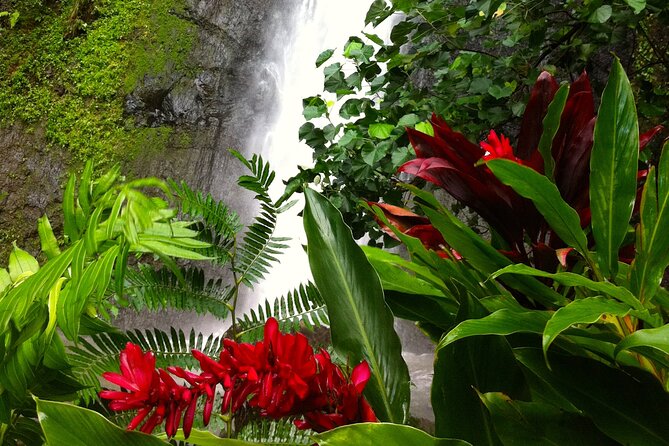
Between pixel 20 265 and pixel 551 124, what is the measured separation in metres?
0.55

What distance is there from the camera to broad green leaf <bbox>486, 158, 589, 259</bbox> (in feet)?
1.31

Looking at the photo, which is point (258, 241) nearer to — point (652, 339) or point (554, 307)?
point (554, 307)

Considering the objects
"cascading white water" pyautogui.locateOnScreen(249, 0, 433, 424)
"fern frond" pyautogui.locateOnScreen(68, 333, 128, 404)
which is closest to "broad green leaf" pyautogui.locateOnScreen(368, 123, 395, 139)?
"fern frond" pyautogui.locateOnScreen(68, 333, 128, 404)

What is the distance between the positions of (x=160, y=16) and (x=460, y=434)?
4645mm

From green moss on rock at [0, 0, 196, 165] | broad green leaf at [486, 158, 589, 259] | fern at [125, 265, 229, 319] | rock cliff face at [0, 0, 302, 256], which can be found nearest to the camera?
broad green leaf at [486, 158, 589, 259]

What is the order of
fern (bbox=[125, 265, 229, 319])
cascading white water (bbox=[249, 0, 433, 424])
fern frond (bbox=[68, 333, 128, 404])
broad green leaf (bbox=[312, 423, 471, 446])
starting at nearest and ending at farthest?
broad green leaf (bbox=[312, 423, 471, 446]), fern frond (bbox=[68, 333, 128, 404]), fern (bbox=[125, 265, 229, 319]), cascading white water (bbox=[249, 0, 433, 424])

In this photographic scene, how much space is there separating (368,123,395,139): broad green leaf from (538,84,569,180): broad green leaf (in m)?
0.96

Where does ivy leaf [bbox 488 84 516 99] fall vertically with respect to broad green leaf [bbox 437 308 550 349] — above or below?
above

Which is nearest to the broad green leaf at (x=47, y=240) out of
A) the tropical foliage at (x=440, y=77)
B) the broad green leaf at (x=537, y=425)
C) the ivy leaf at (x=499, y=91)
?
the broad green leaf at (x=537, y=425)

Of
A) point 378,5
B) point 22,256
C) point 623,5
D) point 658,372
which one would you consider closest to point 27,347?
point 22,256

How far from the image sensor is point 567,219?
420 millimetres

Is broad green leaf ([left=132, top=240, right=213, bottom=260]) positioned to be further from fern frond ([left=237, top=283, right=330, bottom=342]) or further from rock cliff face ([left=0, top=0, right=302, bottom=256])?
rock cliff face ([left=0, top=0, right=302, bottom=256])

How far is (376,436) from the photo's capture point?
297 millimetres

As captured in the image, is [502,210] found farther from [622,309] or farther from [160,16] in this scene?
[160,16]
